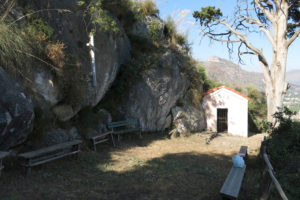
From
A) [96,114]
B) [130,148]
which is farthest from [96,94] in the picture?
[130,148]

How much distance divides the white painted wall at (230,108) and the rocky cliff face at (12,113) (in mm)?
11998

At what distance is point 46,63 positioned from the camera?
228 inches

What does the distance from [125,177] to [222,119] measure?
1207cm

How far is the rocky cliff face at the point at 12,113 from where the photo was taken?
4.19m

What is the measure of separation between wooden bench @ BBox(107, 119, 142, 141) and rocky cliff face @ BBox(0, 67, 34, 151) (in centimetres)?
365

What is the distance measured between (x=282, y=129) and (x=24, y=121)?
8.04 meters

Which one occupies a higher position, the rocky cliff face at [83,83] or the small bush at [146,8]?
the small bush at [146,8]

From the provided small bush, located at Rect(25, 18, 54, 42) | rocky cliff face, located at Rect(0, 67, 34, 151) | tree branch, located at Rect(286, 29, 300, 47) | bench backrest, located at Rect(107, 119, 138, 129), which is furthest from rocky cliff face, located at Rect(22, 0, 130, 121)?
tree branch, located at Rect(286, 29, 300, 47)

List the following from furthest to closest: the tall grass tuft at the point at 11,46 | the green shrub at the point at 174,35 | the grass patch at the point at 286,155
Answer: the green shrub at the point at 174,35
the tall grass tuft at the point at 11,46
the grass patch at the point at 286,155

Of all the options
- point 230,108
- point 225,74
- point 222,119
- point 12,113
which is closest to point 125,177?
point 12,113

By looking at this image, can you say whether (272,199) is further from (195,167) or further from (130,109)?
(130,109)

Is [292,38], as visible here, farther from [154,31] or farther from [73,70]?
[73,70]

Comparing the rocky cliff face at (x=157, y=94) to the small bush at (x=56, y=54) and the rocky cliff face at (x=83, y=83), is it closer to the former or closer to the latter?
the rocky cliff face at (x=83, y=83)

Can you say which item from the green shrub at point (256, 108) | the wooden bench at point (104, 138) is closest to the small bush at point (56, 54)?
the wooden bench at point (104, 138)
